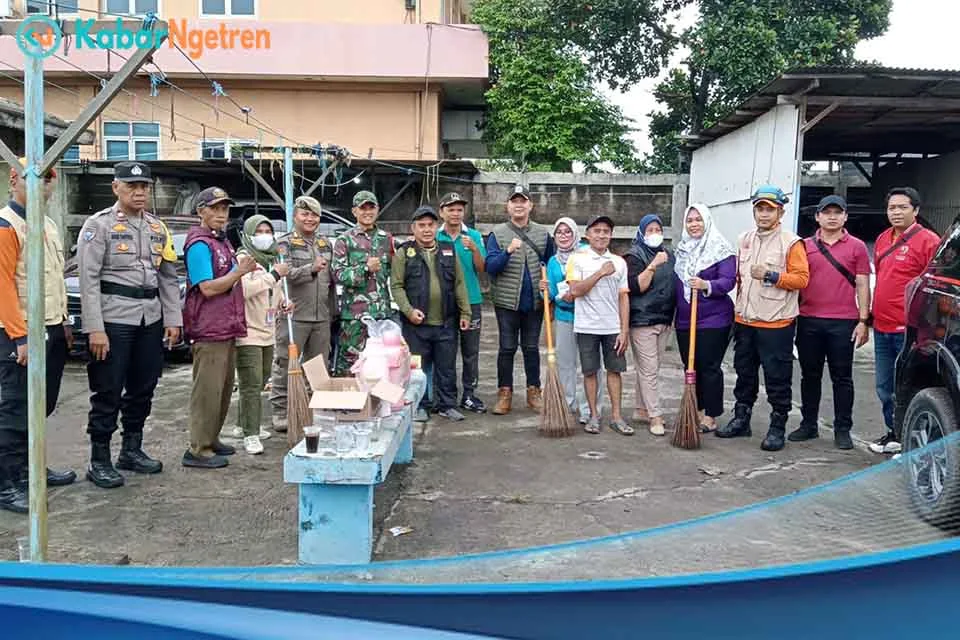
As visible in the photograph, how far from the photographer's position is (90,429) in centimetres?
435

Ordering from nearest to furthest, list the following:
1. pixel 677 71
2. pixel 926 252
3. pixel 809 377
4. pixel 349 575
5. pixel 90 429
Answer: pixel 349 575 < pixel 90 429 < pixel 926 252 < pixel 809 377 < pixel 677 71

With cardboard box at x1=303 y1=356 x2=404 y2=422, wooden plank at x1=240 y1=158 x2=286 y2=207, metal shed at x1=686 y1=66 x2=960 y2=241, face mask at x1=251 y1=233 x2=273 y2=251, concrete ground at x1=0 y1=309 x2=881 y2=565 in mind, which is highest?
metal shed at x1=686 y1=66 x2=960 y2=241

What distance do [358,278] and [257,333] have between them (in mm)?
836

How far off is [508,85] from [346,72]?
343cm

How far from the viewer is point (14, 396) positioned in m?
3.92

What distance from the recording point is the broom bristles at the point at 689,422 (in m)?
5.26

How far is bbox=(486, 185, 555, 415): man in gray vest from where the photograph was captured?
239 inches

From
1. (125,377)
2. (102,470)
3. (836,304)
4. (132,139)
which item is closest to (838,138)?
(836,304)

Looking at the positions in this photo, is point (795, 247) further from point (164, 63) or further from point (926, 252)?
point (164, 63)

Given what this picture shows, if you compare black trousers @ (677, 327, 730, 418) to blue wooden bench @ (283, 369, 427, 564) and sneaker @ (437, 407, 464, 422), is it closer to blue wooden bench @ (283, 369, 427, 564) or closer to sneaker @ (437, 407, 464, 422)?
sneaker @ (437, 407, 464, 422)

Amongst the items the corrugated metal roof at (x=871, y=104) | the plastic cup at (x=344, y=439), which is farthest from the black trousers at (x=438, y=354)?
the corrugated metal roof at (x=871, y=104)

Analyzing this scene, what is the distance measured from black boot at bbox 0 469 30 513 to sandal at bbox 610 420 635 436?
3859mm

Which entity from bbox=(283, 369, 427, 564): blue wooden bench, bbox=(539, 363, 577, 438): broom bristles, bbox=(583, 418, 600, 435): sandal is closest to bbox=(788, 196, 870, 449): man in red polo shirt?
bbox=(583, 418, 600, 435): sandal

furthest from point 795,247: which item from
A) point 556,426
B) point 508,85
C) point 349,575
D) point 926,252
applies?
point 508,85
